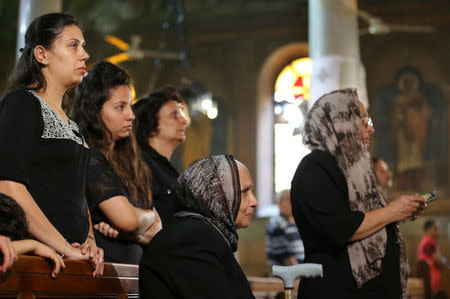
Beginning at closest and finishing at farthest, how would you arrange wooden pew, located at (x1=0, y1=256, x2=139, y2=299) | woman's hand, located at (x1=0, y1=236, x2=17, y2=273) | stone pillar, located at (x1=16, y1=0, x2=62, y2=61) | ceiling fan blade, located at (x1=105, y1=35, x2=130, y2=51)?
woman's hand, located at (x1=0, y1=236, x2=17, y2=273) < wooden pew, located at (x1=0, y1=256, x2=139, y2=299) < stone pillar, located at (x1=16, y1=0, x2=62, y2=61) < ceiling fan blade, located at (x1=105, y1=35, x2=130, y2=51)

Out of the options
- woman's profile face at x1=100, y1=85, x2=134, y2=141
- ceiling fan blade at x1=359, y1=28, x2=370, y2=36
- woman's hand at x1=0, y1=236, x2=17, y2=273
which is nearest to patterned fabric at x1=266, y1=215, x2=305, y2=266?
woman's profile face at x1=100, y1=85, x2=134, y2=141

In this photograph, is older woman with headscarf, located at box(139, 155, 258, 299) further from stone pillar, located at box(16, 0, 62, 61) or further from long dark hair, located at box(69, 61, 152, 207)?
stone pillar, located at box(16, 0, 62, 61)

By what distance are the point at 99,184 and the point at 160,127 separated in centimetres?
124

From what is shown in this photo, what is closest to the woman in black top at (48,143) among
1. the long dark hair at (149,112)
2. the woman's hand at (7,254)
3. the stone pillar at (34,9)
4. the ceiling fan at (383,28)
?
the woman's hand at (7,254)

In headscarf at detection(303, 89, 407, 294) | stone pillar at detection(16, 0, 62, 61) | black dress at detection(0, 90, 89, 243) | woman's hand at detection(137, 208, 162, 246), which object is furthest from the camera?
stone pillar at detection(16, 0, 62, 61)

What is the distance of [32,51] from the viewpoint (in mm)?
2963

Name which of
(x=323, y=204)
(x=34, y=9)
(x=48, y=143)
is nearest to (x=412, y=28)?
(x=34, y=9)

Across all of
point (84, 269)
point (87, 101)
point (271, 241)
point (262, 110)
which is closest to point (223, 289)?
point (84, 269)

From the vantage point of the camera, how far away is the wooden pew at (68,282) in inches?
85.2

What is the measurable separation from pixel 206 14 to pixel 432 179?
6.65 metres

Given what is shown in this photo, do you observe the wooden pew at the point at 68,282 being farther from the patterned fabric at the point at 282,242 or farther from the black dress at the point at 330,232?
the patterned fabric at the point at 282,242

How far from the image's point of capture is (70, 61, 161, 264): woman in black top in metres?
3.37

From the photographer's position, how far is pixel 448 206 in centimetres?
1455

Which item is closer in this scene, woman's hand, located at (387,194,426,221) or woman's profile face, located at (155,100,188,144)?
woman's hand, located at (387,194,426,221)
